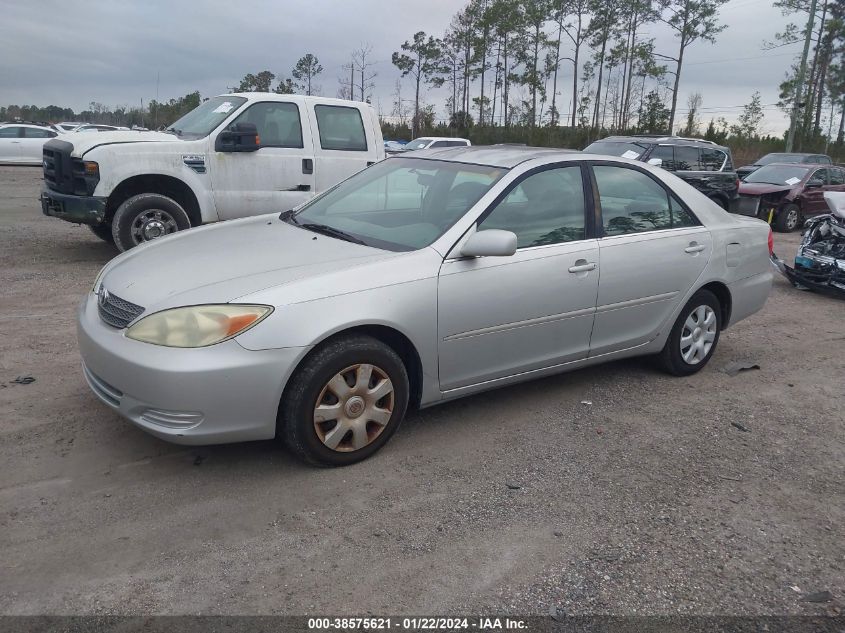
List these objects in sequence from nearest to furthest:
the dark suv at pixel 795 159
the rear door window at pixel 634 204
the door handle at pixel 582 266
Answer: the door handle at pixel 582 266, the rear door window at pixel 634 204, the dark suv at pixel 795 159

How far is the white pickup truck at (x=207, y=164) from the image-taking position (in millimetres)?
7738

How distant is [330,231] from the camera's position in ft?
14.2

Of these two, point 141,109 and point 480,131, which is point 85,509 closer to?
point 480,131

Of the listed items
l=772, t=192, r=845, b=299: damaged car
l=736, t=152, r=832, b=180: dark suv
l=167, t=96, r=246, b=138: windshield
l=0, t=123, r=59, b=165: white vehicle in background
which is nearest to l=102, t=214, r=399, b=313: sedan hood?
l=167, t=96, r=246, b=138: windshield

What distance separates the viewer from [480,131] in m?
43.1

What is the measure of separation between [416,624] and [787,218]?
15.4 metres

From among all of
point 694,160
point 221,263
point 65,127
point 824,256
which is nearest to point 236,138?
point 221,263

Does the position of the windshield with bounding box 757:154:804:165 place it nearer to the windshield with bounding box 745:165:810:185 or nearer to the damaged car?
the windshield with bounding box 745:165:810:185

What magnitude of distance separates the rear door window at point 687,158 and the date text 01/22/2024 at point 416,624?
13676 millimetres

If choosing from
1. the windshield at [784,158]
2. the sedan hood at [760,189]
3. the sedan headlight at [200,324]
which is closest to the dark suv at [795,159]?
the windshield at [784,158]

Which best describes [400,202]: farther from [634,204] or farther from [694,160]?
[694,160]

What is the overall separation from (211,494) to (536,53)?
47.8m

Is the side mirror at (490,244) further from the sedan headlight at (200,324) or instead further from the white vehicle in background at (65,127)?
the white vehicle in background at (65,127)

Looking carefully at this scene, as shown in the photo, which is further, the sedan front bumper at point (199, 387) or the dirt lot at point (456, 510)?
the sedan front bumper at point (199, 387)
